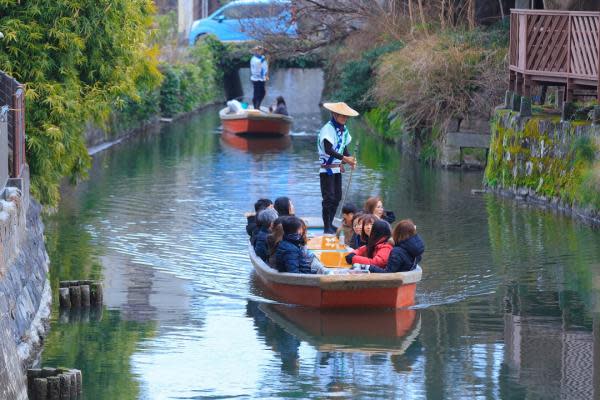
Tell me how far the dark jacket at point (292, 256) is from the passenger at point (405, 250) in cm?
83

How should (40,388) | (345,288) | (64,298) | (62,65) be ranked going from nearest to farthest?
(40,388)
(345,288)
(64,298)
(62,65)

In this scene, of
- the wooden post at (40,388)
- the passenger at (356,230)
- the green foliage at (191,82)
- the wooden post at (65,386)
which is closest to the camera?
the wooden post at (40,388)

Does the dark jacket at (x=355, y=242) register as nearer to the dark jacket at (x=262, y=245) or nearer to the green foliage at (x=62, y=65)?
the dark jacket at (x=262, y=245)

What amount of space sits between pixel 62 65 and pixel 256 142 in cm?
1699

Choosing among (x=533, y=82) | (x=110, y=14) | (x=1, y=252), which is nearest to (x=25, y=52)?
(x=110, y=14)

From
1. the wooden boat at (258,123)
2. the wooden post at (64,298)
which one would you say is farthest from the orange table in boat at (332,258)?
the wooden boat at (258,123)

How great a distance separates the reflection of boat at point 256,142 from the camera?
34.3 metres

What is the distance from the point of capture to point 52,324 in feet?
45.0

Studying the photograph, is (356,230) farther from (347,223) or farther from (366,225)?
(347,223)

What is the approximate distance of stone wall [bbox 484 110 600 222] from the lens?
2080 cm

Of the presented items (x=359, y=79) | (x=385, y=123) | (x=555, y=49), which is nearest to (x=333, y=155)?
(x=555, y=49)

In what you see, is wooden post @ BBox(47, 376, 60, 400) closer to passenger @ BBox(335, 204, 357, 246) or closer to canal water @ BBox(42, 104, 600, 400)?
canal water @ BBox(42, 104, 600, 400)

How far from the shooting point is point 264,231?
15898 millimetres

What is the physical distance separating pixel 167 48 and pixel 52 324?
3054 centimetres
